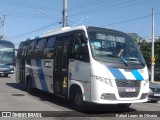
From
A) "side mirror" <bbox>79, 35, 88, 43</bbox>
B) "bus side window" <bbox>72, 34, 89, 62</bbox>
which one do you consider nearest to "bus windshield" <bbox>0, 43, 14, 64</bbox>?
"bus side window" <bbox>72, 34, 89, 62</bbox>

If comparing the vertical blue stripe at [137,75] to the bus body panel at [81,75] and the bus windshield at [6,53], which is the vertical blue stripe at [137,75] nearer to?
the bus body panel at [81,75]

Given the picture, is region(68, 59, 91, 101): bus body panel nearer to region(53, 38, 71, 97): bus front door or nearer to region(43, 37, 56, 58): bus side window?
region(53, 38, 71, 97): bus front door

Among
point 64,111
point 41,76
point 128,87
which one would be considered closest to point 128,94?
point 128,87

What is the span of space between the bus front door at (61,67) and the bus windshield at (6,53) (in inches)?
713

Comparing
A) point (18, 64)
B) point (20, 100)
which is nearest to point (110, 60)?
point (20, 100)

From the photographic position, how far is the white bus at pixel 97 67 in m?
10.9

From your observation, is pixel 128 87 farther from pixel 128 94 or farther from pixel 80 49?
pixel 80 49

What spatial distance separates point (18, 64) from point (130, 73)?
32.9ft

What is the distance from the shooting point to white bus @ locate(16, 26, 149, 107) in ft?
35.8

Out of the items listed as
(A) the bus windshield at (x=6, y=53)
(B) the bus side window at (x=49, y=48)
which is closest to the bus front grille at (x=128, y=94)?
(B) the bus side window at (x=49, y=48)

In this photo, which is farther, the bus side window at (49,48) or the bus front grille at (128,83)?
the bus side window at (49,48)

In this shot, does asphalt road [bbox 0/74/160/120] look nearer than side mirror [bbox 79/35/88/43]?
Yes

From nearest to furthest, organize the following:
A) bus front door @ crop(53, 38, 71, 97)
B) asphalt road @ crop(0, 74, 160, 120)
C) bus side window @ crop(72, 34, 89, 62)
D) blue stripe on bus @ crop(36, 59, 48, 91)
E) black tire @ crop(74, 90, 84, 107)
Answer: asphalt road @ crop(0, 74, 160, 120), bus side window @ crop(72, 34, 89, 62), black tire @ crop(74, 90, 84, 107), bus front door @ crop(53, 38, 71, 97), blue stripe on bus @ crop(36, 59, 48, 91)

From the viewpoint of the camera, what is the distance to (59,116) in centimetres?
1051
